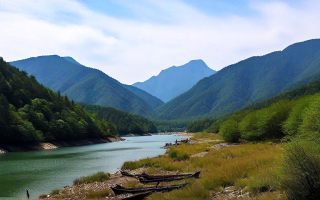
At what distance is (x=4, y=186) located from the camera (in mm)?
27391

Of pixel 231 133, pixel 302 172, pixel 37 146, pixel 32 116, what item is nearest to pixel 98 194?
pixel 302 172

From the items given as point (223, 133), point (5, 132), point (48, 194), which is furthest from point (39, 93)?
point (48, 194)

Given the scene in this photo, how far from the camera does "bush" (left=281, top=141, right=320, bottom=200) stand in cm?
1131

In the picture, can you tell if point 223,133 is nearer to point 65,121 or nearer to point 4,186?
point 4,186

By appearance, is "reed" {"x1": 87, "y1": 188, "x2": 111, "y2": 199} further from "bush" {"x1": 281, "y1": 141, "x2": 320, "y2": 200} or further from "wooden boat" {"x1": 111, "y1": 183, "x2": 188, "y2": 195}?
"bush" {"x1": 281, "y1": 141, "x2": 320, "y2": 200}

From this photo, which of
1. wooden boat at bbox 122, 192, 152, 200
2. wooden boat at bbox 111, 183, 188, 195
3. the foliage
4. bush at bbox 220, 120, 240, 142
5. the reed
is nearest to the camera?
wooden boat at bbox 122, 192, 152, 200

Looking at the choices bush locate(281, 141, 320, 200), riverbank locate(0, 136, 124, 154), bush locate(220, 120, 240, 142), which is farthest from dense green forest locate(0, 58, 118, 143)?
bush locate(281, 141, 320, 200)

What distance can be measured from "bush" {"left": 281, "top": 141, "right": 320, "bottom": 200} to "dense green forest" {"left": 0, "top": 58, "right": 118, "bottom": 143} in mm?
81936

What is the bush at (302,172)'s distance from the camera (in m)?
11.3

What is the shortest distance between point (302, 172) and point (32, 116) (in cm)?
10252

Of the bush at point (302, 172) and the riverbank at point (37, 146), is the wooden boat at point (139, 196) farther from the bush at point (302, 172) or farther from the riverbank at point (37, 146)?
the riverbank at point (37, 146)

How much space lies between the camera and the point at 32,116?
97.8m

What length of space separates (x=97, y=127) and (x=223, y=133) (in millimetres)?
84132

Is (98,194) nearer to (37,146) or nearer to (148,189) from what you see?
(148,189)
